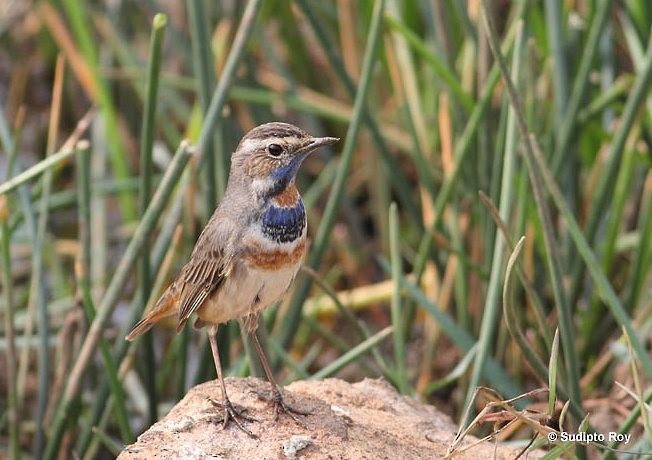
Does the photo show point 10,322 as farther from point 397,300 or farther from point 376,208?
point 376,208

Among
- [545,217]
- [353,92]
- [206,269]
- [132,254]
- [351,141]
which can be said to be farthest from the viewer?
[353,92]

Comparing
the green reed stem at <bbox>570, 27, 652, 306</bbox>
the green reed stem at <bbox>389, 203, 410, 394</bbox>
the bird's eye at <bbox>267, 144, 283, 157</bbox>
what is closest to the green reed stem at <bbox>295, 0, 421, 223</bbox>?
the green reed stem at <bbox>389, 203, 410, 394</bbox>

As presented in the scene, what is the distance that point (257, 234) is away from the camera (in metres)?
3.47

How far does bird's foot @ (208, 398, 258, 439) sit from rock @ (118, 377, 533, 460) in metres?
0.02

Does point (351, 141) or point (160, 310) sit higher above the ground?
point (351, 141)

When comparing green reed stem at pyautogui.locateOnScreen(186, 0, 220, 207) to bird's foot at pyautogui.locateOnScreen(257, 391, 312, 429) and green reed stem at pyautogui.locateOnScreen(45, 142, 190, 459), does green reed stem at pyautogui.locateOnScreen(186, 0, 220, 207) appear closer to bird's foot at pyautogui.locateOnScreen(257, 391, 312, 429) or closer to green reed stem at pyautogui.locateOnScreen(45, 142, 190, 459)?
green reed stem at pyautogui.locateOnScreen(45, 142, 190, 459)

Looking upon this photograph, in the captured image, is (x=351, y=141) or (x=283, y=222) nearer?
(x=283, y=222)

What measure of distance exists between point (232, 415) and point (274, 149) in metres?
0.81

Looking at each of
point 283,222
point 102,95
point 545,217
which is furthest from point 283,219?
point 102,95

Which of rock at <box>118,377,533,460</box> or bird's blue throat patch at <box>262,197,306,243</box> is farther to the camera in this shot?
bird's blue throat patch at <box>262,197,306,243</box>

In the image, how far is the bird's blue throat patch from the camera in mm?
3467

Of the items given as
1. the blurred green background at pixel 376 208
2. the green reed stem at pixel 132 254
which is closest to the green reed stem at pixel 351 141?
the blurred green background at pixel 376 208

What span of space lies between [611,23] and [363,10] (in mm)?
1273

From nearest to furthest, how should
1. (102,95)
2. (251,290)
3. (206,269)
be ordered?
(251,290)
(206,269)
(102,95)
